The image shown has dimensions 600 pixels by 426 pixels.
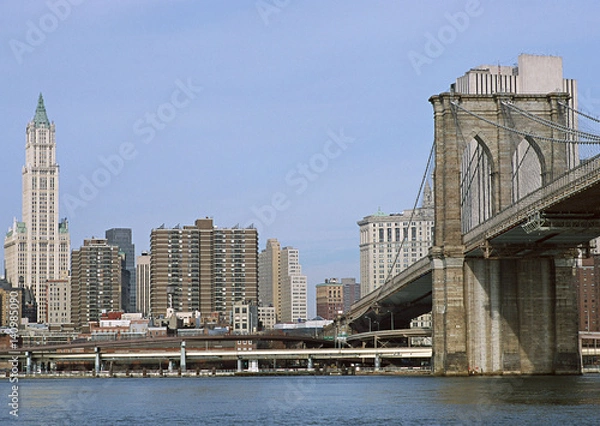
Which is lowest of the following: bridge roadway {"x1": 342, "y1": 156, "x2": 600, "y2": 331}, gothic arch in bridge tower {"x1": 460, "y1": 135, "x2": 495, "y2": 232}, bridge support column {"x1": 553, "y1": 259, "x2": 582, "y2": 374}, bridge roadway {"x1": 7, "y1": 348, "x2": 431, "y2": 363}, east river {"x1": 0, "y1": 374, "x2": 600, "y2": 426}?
east river {"x1": 0, "y1": 374, "x2": 600, "y2": 426}

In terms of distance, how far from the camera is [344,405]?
6169cm

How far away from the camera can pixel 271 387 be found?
88688 millimetres

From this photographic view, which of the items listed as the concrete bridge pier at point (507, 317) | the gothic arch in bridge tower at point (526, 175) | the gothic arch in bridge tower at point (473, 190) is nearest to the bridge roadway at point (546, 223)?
the concrete bridge pier at point (507, 317)

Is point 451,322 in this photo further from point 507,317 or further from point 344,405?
point 344,405

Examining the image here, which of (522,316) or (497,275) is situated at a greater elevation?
(497,275)

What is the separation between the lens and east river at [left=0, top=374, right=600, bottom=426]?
168ft

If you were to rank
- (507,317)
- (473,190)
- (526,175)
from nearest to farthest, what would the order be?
(507,317) < (526,175) < (473,190)

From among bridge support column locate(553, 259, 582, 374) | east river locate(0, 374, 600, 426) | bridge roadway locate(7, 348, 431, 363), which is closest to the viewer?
east river locate(0, 374, 600, 426)

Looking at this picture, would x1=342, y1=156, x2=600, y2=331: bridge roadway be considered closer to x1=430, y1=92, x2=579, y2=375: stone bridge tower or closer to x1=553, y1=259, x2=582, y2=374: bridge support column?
x1=430, y1=92, x2=579, y2=375: stone bridge tower

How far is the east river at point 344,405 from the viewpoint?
51219 millimetres

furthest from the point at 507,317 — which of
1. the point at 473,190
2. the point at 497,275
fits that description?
the point at 473,190

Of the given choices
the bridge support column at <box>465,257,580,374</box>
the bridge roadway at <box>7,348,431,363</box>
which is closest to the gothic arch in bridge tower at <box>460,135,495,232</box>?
the bridge support column at <box>465,257,580,374</box>

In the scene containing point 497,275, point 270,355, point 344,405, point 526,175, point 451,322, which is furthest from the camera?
point 270,355

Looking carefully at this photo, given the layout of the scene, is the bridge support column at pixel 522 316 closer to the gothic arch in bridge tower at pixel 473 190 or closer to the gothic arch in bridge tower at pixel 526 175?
the gothic arch in bridge tower at pixel 526 175
